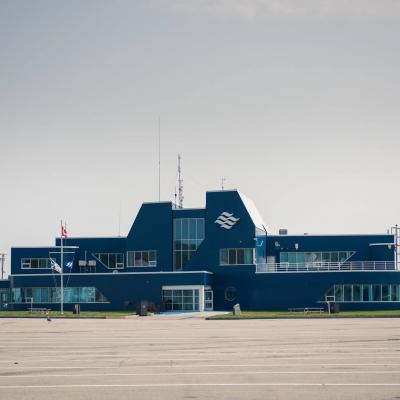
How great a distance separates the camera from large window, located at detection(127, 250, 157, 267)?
8225 centimetres

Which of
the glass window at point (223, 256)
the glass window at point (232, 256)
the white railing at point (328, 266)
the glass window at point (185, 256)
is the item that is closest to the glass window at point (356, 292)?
the white railing at point (328, 266)

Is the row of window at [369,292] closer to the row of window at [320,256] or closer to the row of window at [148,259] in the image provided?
the row of window at [320,256]

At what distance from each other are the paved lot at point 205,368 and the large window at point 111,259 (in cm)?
5580

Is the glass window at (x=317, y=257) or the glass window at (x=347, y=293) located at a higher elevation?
the glass window at (x=317, y=257)

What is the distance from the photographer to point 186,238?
8219 centimetres

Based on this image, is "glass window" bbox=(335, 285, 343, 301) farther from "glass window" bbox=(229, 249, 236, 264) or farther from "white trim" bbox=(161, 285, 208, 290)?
"white trim" bbox=(161, 285, 208, 290)

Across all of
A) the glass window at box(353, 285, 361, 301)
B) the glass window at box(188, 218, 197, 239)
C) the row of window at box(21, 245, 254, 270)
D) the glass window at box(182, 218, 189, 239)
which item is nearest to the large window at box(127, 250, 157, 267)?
the row of window at box(21, 245, 254, 270)

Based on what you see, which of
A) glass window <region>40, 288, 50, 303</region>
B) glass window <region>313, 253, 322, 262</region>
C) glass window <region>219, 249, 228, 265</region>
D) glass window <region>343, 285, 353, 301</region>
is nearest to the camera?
glass window <region>343, 285, 353, 301</region>

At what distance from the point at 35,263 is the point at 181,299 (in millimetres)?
20199

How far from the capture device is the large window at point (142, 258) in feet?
270

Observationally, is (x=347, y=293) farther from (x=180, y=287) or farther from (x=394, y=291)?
(x=180, y=287)

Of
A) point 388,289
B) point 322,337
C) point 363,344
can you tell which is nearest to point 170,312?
point 388,289

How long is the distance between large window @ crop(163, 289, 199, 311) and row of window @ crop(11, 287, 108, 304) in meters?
5.96

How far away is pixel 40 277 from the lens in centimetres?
7975
